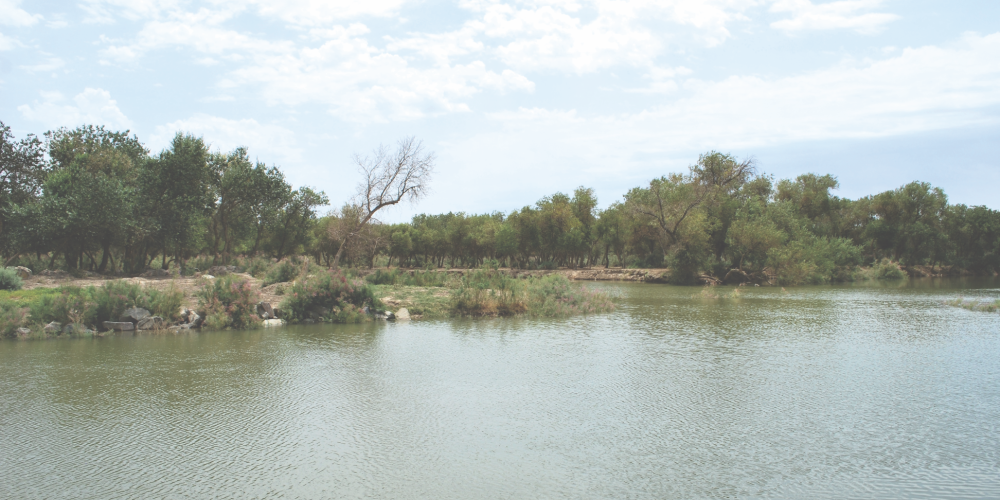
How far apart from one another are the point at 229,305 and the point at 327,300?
312 cm

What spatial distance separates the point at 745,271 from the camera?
1800 inches

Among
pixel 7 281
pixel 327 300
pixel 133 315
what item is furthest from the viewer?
pixel 327 300

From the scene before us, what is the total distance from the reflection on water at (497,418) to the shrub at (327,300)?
3.29 metres

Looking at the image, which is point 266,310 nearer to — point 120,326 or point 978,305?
point 120,326

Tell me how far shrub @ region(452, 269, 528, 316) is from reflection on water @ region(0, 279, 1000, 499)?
5.60 meters

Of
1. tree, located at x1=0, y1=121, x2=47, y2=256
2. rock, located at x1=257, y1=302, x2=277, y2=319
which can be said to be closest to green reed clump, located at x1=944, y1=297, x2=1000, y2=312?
rock, located at x1=257, y1=302, x2=277, y2=319

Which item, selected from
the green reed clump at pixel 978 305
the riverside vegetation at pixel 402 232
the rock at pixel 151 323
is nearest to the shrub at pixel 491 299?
the riverside vegetation at pixel 402 232

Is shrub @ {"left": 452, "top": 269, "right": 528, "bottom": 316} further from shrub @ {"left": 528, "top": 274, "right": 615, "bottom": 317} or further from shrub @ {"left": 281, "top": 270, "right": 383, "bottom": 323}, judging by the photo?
shrub @ {"left": 281, "top": 270, "right": 383, "bottom": 323}

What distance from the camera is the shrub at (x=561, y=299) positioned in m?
22.6

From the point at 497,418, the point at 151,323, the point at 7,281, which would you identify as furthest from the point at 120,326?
the point at 497,418

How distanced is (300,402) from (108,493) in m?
3.62

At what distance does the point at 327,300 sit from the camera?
1977 centimetres

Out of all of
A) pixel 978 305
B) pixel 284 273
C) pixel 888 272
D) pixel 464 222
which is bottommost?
pixel 978 305

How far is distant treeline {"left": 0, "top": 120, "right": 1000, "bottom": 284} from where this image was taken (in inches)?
1243
